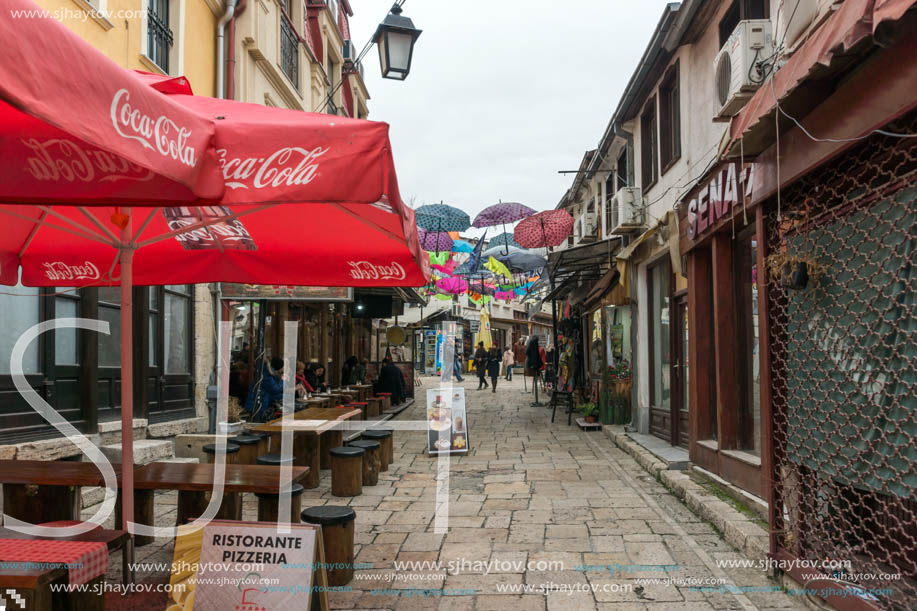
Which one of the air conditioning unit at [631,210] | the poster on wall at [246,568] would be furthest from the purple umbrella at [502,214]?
the poster on wall at [246,568]

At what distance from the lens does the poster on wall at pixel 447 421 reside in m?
10.6

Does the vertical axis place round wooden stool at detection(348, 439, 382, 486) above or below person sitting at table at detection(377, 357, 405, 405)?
below

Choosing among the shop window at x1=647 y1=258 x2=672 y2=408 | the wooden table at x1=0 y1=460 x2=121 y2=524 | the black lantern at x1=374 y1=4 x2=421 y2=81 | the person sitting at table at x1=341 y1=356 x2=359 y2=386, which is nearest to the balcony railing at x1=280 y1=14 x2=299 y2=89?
the black lantern at x1=374 y1=4 x2=421 y2=81

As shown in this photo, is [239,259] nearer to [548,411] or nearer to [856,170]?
[856,170]

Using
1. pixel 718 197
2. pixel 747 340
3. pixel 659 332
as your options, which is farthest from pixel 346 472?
pixel 659 332

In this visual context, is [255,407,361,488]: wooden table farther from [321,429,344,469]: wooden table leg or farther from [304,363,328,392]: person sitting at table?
[304,363,328,392]: person sitting at table

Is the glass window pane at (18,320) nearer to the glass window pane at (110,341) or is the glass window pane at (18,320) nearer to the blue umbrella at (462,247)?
the glass window pane at (110,341)

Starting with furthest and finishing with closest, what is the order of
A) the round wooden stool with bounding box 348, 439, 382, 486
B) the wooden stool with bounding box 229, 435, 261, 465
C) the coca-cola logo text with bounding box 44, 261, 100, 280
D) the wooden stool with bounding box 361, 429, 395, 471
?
the wooden stool with bounding box 361, 429, 395, 471, the round wooden stool with bounding box 348, 439, 382, 486, the wooden stool with bounding box 229, 435, 261, 465, the coca-cola logo text with bounding box 44, 261, 100, 280

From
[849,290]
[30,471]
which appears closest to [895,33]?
[849,290]

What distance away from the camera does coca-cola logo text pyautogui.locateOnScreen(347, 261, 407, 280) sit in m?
5.22

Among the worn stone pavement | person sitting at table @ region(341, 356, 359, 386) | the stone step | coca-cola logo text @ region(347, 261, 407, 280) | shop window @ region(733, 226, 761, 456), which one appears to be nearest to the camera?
the worn stone pavement

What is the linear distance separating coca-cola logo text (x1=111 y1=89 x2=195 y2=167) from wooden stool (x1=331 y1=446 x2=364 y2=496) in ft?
17.8

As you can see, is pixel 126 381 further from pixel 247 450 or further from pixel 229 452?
pixel 247 450

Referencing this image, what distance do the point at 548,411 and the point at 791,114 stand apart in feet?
45.9
